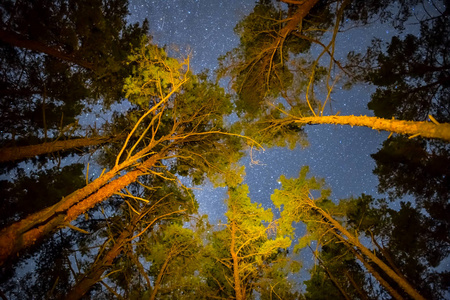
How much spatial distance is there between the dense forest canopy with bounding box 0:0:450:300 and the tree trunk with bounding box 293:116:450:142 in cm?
51

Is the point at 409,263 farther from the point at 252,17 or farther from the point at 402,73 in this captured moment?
the point at 252,17

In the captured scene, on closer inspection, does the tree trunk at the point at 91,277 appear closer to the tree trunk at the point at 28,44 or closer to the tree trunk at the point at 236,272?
the tree trunk at the point at 236,272

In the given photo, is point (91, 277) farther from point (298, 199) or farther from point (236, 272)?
point (298, 199)

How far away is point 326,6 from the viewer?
26.7ft

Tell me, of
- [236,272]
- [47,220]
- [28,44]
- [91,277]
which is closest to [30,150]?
[28,44]

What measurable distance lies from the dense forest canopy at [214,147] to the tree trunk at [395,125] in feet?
1.67

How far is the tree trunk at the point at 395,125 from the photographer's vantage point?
3.18 m

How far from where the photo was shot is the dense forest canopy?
7.53 m

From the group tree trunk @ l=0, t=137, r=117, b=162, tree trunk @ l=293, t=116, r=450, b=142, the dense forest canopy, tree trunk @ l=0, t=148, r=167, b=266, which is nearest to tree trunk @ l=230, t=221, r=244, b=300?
the dense forest canopy

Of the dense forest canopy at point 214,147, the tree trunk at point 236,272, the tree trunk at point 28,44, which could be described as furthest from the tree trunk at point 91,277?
the tree trunk at point 28,44

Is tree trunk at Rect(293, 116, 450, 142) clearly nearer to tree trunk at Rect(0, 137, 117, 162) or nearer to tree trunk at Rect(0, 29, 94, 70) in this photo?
tree trunk at Rect(0, 137, 117, 162)

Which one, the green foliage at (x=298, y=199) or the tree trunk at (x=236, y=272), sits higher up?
the green foliage at (x=298, y=199)

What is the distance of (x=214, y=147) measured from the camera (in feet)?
28.0

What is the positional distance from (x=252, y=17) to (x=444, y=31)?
727 centimetres
